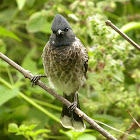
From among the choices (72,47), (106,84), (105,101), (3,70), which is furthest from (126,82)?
(3,70)

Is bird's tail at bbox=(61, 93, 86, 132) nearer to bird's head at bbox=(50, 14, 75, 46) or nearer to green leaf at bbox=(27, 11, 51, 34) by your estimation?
bird's head at bbox=(50, 14, 75, 46)

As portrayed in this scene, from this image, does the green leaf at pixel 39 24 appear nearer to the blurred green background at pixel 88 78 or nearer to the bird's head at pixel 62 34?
the blurred green background at pixel 88 78

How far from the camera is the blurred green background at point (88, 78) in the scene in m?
3.10

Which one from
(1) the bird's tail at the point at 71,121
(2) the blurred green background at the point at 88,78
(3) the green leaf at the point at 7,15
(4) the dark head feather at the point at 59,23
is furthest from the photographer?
(3) the green leaf at the point at 7,15

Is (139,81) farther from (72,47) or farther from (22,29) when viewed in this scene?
(22,29)

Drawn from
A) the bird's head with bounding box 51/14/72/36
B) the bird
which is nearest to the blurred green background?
the bird

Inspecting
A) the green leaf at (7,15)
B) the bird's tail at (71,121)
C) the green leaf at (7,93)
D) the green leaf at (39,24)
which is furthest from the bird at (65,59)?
the green leaf at (7,15)

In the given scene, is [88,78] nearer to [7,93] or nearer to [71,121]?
[71,121]

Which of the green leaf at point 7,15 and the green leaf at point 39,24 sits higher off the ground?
the green leaf at point 7,15

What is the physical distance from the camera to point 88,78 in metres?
3.62

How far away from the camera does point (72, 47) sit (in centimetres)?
319

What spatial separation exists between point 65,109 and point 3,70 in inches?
44.5

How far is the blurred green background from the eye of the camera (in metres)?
3.10

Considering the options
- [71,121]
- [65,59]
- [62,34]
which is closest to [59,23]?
[62,34]
